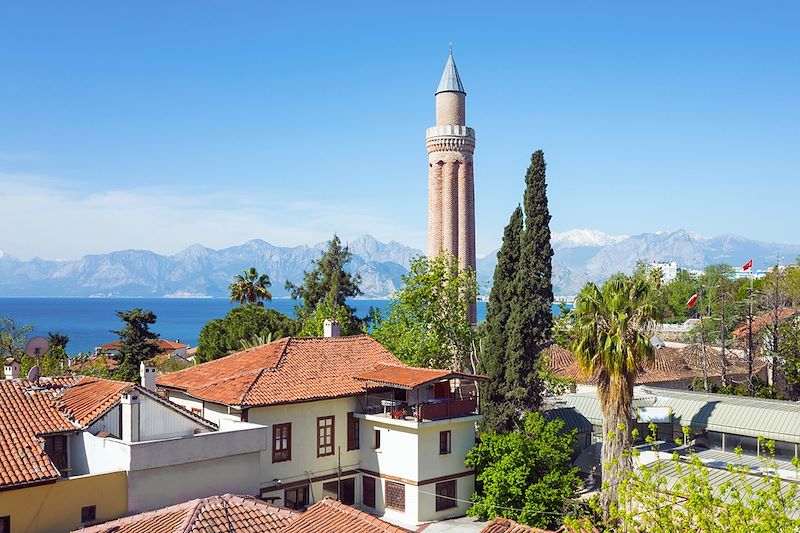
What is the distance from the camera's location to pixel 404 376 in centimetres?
2747

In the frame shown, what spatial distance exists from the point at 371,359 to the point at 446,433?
4.87m

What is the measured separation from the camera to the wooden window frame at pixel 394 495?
27094mm

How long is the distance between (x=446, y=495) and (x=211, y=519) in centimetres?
1237

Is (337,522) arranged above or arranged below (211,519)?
below

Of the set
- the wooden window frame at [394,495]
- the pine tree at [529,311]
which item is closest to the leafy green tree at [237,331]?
the pine tree at [529,311]

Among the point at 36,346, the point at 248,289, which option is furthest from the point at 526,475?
the point at 248,289

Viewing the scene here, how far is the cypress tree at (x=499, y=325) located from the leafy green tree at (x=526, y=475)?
2.16m

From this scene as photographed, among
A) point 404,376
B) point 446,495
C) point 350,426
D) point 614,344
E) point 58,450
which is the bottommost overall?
point 446,495

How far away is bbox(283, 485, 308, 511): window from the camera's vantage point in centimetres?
2614

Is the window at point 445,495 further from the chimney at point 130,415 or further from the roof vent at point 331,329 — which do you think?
the chimney at point 130,415

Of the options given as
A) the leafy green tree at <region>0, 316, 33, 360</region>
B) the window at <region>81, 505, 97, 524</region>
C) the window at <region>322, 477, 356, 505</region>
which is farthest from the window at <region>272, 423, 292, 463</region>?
the leafy green tree at <region>0, 316, 33, 360</region>

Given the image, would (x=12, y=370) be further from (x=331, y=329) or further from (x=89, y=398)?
(x=331, y=329)

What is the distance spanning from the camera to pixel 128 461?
64.4 feet

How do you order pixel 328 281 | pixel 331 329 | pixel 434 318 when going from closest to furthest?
pixel 331 329
pixel 434 318
pixel 328 281
